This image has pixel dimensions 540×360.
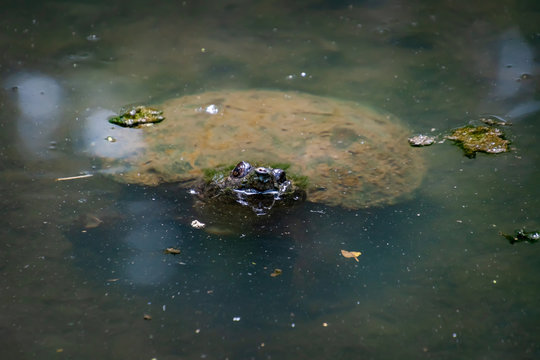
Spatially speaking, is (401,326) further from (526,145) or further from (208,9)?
(208,9)

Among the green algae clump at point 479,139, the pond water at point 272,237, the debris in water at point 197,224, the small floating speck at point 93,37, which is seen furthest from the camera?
the small floating speck at point 93,37

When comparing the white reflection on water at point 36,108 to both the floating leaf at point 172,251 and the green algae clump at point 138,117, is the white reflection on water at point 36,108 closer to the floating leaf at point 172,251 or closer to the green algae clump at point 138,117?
the green algae clump at point 138,117

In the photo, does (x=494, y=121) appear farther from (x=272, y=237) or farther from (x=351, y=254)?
(x=272, y=237)

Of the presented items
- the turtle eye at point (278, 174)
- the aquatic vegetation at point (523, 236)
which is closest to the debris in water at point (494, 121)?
the aquatic vegetation at point (523, 236)

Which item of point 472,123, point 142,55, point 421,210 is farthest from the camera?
point 142,55

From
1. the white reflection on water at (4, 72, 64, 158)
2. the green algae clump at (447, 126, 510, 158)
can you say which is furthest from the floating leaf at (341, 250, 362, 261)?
→ the white reflection on water at (4, 72, 64, 158)

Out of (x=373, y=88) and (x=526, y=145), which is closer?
(x=526, y=145)

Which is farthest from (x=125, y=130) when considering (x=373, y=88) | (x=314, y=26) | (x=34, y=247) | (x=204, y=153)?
(x=314, y=26)
